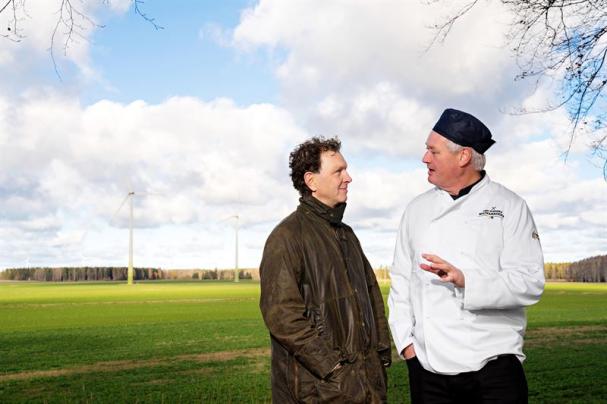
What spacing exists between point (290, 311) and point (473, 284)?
3.30 ft

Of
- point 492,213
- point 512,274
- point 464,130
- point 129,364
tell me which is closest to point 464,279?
point 512,274

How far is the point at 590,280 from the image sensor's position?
11688 cm

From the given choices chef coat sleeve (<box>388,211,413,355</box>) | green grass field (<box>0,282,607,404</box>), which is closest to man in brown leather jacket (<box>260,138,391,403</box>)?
chef coat sleeve (<box>388,211,413,355</box>)

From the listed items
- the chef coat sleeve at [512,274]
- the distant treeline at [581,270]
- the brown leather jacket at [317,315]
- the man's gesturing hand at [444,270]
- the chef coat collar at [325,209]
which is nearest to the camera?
the man's gesturing hand at [444,270]

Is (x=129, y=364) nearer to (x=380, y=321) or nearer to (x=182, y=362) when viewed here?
(x=182, y=362)

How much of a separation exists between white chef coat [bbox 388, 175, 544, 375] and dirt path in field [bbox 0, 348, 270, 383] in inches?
616

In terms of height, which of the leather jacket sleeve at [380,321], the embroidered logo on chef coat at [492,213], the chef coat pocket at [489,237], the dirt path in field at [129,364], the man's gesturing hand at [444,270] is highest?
the embroidered logo on chef coat at [492,213]

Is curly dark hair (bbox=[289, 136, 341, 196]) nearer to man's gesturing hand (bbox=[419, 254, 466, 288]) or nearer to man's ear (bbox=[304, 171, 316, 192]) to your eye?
man's ear (bbox=[304, 171, 316, 192])

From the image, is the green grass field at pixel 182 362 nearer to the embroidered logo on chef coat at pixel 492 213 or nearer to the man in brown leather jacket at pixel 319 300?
the man in brown leather jacket at pixel 319 300

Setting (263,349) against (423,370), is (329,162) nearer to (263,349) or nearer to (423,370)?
(423,370)

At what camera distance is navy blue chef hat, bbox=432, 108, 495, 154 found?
4133 mm

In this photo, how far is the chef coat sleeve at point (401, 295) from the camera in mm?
4180

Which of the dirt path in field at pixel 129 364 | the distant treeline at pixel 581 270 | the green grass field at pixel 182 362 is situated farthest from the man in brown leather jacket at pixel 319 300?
the distant treeline at pixel 581 270

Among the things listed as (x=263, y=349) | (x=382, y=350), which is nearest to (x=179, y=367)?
(x=263, y=349)
